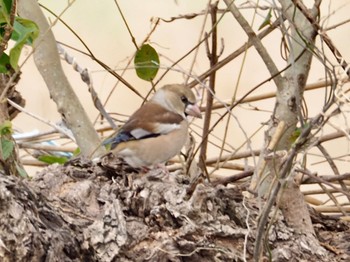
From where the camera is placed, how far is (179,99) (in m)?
3.23

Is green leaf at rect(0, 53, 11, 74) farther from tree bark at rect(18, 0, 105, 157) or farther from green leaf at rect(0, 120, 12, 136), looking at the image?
tree bark at rect(18, 0, 105, 157)

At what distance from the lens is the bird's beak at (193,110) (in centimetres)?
323

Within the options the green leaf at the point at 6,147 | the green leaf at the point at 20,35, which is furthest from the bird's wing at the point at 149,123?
the green leaf at the point at 20,35

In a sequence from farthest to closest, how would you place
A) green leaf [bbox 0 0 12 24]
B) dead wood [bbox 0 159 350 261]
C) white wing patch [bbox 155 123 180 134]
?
1. white wing patch [bbox 155 123 180 134]
2. green leaf [bbox 0 0 12 24]
3. dead wood [bbox 0 159 350 261]

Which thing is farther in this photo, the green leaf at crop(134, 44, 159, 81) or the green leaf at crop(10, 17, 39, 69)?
the green leaf at crop(134, 44, 159, 81)

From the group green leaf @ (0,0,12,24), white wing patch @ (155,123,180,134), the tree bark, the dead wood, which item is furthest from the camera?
white wing patch @ (155,123,180,134)

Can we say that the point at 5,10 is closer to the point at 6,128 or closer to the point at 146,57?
the point at 6,128

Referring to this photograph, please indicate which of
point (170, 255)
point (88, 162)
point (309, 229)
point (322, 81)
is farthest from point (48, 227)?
point (322, 81)

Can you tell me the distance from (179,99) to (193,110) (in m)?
0.06

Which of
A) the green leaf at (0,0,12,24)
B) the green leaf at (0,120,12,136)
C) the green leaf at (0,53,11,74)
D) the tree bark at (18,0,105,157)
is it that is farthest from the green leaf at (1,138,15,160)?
the tree bark at (18,0,105,157)

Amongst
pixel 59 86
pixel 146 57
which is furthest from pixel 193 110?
pixel 59 86

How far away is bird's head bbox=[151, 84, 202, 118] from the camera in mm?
3227

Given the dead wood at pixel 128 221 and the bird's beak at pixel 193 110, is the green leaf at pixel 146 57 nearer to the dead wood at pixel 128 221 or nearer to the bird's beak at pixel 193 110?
the bird's beak at pixel 193 110

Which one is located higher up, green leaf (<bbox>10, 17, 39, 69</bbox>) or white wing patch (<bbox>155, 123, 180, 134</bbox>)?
white wing patch (<bbox>155, 123, 180, 134</bbox>)
